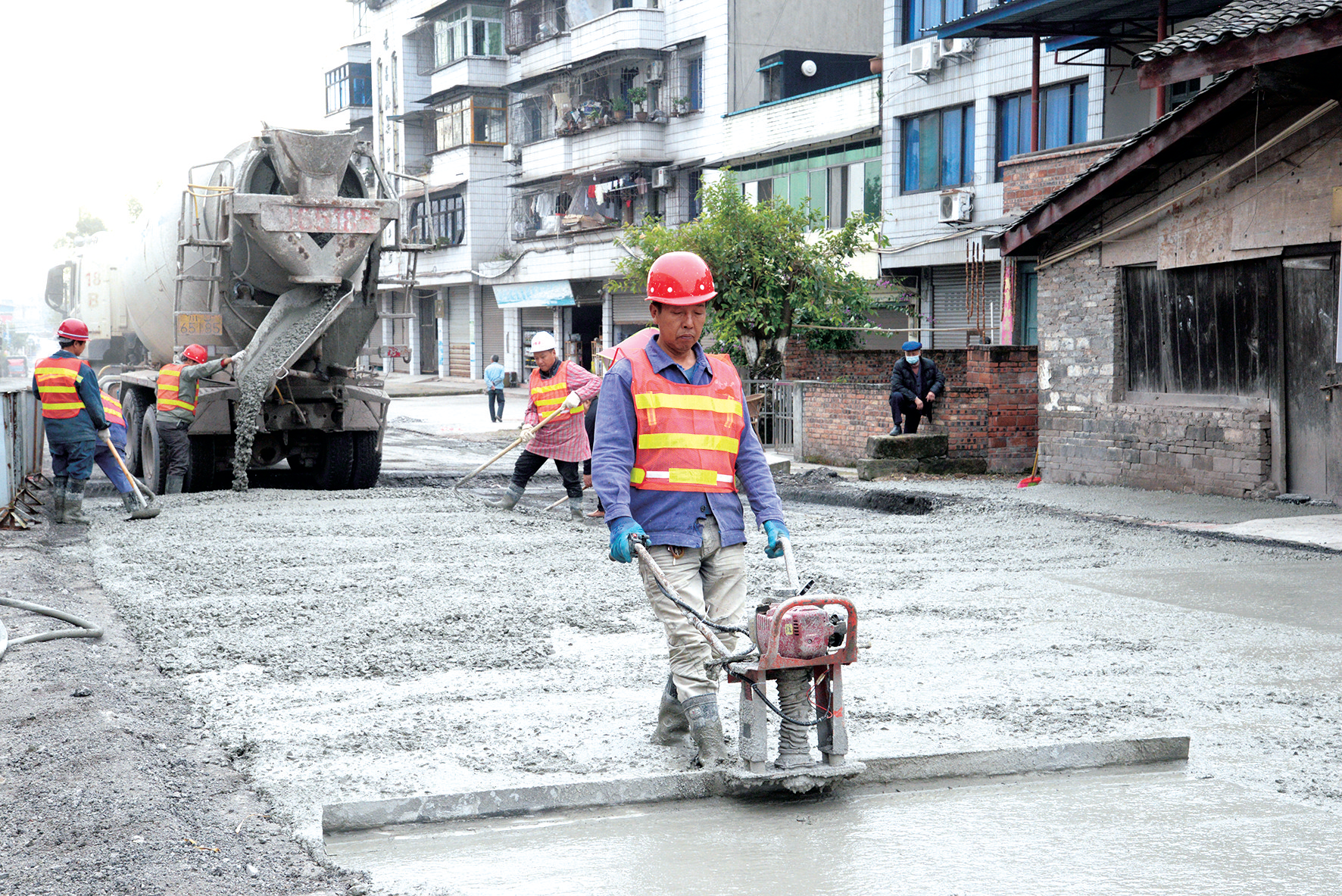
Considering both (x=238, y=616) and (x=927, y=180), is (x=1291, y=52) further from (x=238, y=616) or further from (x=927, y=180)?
(x=927, y=180)

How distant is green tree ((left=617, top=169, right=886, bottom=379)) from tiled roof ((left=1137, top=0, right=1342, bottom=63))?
9360 millimetres

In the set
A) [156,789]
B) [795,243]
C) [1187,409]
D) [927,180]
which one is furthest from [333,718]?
[927,180]

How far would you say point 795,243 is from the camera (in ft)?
69.7

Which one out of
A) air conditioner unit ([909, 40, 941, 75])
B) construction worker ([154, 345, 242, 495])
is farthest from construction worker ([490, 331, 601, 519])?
air conditioner unit ([909, 40, 941, 75])

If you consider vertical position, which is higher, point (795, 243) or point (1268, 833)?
point (795, 243)

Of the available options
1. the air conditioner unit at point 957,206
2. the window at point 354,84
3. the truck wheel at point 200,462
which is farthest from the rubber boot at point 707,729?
the window at point 354,84

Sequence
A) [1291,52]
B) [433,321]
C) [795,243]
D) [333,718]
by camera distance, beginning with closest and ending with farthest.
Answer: [333,718]
[1291,52]
[795,243]
[433,321]

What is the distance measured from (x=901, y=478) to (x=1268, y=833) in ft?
38.9

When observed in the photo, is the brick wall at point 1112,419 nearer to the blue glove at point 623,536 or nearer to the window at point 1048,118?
the window at point 1048,118

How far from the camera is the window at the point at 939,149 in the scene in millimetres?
26172

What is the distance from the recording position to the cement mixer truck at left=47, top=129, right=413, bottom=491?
1372cm

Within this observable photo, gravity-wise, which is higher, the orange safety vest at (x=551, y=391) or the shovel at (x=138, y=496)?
the orange safety vest at (x=551, y=391)

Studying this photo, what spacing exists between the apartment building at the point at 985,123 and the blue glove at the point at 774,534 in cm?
1413

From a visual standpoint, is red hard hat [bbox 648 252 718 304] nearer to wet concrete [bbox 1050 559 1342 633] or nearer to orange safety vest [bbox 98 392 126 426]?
wet concrete [bbox 1050 559 1342 633]
